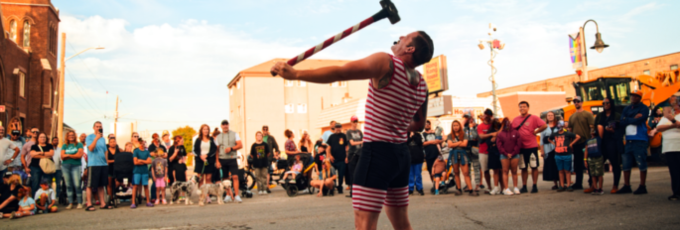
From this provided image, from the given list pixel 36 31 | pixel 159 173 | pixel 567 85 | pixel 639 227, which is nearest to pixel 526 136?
pixel 639 227

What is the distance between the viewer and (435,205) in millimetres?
8352

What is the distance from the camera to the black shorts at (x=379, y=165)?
9.31ft

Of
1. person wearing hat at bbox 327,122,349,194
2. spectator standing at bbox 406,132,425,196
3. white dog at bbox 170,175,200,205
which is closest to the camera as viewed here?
spectator standing at bbox 406,132,425,196

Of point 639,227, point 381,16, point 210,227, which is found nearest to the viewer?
point 381,16

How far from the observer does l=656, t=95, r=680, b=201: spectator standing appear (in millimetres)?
7309

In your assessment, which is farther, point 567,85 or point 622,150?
point 567,85

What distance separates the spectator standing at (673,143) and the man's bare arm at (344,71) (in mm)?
6824

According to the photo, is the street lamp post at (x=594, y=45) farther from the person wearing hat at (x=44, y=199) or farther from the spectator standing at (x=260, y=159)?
the person wearing hat at (x=44, y=199)

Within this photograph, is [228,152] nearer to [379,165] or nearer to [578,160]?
[578,160]

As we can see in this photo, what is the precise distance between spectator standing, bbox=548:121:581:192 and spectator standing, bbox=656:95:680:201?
2219 millimetres

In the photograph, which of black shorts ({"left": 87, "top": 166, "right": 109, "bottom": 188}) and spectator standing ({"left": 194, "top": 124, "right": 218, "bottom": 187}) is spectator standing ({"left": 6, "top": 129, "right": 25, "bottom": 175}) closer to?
black shorts ({"left": 87, "top": 166, "right": 109, "bottom": 188})

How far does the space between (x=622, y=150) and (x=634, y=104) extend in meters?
0.89

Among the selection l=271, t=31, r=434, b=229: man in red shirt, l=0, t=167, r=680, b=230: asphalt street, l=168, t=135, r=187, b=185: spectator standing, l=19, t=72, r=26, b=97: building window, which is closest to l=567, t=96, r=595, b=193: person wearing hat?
l=0, t=167, r=680, b=230: asphalt street

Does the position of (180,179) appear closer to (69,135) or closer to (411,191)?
(69,135)
